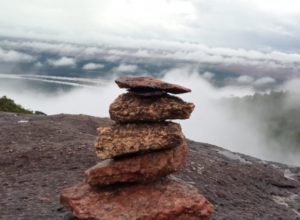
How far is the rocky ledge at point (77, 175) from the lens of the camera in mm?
19016

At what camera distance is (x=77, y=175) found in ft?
72.2

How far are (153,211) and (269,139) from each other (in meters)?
179

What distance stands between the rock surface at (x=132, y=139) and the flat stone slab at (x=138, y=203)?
4.13ft

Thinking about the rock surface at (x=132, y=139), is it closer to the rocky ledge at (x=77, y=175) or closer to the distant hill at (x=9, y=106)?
the rocky ledge at (x=77, y=175)

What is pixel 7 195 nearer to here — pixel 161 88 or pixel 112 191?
pixel 112 191

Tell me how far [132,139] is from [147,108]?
109 centimetres

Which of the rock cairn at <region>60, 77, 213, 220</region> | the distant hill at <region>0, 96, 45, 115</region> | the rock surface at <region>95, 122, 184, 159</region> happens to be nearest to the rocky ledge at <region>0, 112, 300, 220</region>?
the rock cairn at <region>60, 77, 213, 220</region>

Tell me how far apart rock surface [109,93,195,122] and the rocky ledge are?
12.7 ft

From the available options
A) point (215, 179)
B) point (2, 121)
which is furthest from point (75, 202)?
point (2, 121)

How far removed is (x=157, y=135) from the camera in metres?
16.6

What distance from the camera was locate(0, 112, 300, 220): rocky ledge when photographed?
19016 millimetres

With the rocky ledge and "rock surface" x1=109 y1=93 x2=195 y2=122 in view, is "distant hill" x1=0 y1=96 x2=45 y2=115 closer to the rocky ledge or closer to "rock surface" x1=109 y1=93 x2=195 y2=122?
the rocky ledge

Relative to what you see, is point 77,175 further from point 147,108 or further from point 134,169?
point 147,108

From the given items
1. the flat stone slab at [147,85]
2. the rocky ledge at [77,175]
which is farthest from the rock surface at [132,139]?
the rocky ledge at [77,175]
